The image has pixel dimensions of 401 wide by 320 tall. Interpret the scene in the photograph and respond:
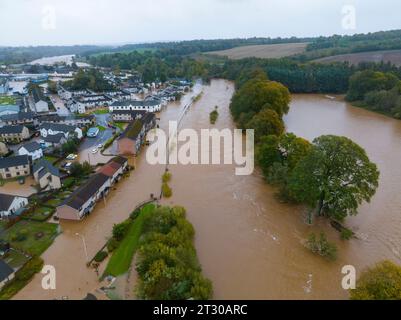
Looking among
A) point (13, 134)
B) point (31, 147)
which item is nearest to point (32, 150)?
point (31, 147)

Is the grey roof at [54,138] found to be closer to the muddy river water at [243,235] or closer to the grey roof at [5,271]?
the muddy river water at [243,235]

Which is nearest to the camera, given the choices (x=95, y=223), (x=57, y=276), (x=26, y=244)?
(x=57, y=276)

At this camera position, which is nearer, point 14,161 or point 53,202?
point 53,202

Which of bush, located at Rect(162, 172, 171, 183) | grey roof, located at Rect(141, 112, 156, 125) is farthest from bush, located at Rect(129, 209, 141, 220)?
grey roof, located at Rect(141, 112, 156, 125)

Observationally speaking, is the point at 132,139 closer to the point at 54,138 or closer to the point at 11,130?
the point at 54,138
